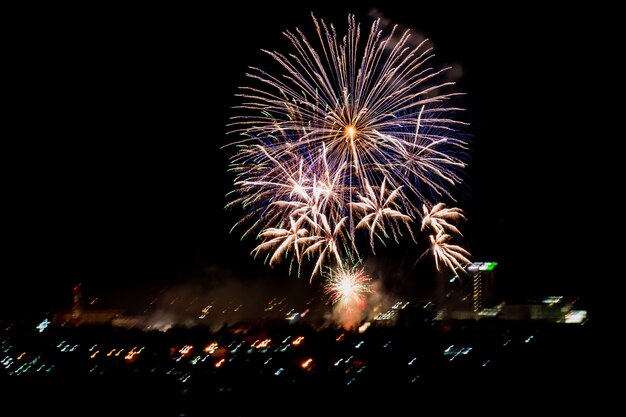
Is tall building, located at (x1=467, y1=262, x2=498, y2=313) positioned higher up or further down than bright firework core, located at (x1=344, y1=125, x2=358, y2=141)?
further down

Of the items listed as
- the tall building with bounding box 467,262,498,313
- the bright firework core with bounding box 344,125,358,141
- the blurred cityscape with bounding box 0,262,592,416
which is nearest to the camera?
the blurred cityscape with bounding box 0,262,592,416

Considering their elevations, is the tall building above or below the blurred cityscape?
below

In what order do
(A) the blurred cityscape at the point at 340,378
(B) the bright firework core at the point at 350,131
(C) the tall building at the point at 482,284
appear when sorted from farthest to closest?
(C) the tall building at the point at 482,284 → (B) the bright firework core at the point at 350,131 → (A) the blurred cityscape at the point at 340,378

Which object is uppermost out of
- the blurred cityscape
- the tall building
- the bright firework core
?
the bright firework core

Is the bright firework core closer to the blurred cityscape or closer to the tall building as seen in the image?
the blurred cityscape

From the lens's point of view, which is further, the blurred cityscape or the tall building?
the tall building

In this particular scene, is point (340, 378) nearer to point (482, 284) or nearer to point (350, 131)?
point (350, 131)

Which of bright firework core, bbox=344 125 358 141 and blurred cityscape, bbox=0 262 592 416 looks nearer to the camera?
blurred cityscape, bbox=0 262 592 416

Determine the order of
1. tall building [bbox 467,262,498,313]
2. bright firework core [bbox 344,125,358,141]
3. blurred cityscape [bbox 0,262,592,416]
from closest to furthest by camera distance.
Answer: blurred cityscape [bbox 0,262,592,416]
bright firework core [bbox 344,125,358,141]
tall building [bbox 467,262,498,313]

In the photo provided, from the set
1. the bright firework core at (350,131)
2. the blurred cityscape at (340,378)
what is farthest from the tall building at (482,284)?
the bright firework core at (350,131)

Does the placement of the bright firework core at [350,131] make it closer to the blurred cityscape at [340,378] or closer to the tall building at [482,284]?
the blurred cityscape at [340,378]

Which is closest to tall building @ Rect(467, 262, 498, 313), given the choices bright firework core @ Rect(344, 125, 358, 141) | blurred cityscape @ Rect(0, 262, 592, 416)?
blurred cityscape @ Rect(0, 262, 592, 416)
